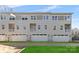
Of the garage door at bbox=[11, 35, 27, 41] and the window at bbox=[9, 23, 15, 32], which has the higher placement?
the window at bbox=[9, 23, 15, 32]

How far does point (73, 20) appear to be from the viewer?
3699 mm

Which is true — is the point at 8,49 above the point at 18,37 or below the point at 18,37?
below

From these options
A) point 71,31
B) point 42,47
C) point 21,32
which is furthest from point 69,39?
point 21,32

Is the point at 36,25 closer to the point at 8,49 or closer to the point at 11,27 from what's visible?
the point at 11,27

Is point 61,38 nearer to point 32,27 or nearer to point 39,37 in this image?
point 39,37

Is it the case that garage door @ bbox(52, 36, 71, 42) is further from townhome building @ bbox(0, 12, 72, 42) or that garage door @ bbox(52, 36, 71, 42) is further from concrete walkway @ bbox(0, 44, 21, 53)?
concrete walkway @ bbox(0, 44, 21, 53)

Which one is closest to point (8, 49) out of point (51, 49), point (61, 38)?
point (51, 49)

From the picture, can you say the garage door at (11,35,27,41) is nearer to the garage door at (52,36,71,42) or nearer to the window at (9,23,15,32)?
the window at (9,23,15,32)

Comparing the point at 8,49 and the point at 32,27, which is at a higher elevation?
the point at 32,27

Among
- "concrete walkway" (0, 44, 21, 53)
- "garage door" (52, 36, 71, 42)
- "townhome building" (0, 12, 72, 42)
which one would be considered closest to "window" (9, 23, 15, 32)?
"townhome building" (0, 12, 72, 42)

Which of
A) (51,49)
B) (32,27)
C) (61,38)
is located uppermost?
(32,27)

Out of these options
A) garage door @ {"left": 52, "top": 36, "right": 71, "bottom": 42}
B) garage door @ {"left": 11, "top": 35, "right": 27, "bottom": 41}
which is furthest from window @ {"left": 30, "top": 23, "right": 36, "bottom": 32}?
garage door @ {"left": 52, "top": 36, "right": 71, "bottom": 42}

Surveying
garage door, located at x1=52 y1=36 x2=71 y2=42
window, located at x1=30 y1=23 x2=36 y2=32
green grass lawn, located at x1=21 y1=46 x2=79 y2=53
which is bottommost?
green grass lawn, located at x1=21 y1=46 x2=79 y2=53
